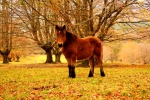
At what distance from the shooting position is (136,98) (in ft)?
24.9

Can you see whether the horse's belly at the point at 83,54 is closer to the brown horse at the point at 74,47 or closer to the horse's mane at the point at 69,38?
the brown horse at the point at 74,47

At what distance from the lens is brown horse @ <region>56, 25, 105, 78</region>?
39.1 feet

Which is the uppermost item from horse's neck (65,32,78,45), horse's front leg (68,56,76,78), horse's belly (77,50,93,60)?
horse's neck (65,32,78,45)

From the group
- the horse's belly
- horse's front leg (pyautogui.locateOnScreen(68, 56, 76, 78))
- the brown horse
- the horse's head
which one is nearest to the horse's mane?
the brown horse

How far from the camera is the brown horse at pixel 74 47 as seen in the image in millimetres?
11909

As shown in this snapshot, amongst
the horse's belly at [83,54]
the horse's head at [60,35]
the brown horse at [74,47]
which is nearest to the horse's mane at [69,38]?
the brown horse at [74,47]

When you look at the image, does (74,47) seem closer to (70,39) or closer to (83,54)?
(70,39)

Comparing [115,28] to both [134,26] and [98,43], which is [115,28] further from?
[98,43]

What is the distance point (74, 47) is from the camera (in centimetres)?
1251

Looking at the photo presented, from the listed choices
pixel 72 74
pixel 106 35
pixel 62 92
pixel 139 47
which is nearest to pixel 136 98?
pixel 62 92

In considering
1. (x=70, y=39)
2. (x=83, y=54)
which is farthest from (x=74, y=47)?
(x=83, y=54)

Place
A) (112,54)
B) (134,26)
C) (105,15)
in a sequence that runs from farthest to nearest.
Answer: (112,54)
(134,26)
(105,15)

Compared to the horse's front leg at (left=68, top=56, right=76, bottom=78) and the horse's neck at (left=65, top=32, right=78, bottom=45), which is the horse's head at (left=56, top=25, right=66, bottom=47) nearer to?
the horse's neck at (left=65, top=32, right=78, bottom=45)

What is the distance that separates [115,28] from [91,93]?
20.9 m
